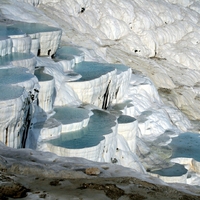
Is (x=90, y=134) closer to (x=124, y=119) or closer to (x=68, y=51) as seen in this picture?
(x=124, y=119)

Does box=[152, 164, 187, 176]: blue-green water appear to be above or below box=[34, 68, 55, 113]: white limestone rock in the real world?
below

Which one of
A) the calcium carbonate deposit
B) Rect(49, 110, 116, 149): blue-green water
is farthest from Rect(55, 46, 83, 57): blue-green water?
Rect(49, 110, 116, 149): blue-green water

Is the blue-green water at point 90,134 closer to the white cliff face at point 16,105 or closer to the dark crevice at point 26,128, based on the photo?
the dark crevice at point 26,128

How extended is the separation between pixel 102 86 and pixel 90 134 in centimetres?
416

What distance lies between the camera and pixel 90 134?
1358cm

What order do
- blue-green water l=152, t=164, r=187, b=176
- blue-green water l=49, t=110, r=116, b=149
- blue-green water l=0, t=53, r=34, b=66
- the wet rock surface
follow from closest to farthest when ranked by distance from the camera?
the wet rock surface
blue-green water l=49, t=110, r=116, b=149
blue-green water l=0, t=53, r=34, b=66
blue-green water l=152, t=164, r=187, b=176

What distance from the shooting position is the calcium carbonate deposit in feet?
40.9

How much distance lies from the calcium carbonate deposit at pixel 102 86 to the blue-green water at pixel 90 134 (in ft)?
0.10

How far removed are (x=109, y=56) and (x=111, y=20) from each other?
21.8 ft

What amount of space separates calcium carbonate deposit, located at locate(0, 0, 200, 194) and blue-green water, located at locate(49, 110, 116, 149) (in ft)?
0.10

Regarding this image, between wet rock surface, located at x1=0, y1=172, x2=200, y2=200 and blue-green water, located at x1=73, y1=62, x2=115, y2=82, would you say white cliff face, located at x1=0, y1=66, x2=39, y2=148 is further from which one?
blue-green water, located at x1=73, y1=62, x2=115, y2=82

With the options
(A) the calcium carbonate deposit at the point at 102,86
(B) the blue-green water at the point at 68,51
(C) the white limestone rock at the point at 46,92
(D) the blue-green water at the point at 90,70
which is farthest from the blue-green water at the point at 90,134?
(B) the blue-green water at the point at 68,51

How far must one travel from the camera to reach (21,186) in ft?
19.1

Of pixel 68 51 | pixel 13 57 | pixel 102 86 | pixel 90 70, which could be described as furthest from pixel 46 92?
pixel 68 51
